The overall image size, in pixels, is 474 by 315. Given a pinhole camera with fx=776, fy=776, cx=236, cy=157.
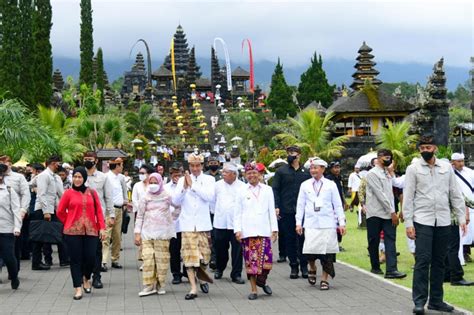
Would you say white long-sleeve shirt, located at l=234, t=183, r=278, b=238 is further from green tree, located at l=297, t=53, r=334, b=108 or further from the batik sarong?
green tree, located at l=297, t=53, r=334, b=108

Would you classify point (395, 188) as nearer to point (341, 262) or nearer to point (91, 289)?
point (341, 262)

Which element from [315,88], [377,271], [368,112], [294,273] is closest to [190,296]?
[294,273]

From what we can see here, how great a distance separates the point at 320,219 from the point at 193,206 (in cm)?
183

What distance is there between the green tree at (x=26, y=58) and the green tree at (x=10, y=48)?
25 cm

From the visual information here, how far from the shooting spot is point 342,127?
46.2 metres

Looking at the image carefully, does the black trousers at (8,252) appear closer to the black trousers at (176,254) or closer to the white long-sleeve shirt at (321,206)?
the black trousers at (176,254)

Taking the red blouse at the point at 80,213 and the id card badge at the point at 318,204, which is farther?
the id card badge at the point at 318,204

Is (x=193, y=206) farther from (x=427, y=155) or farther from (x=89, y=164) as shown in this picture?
(x=427, y=155)

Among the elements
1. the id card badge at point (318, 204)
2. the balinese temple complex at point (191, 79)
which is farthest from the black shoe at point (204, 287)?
the balinese temple complex at point (191, 79)

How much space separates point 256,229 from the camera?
10.5 metres

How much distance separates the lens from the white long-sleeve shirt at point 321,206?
11.1 m

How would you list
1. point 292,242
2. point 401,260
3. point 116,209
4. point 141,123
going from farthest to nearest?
point 141,123, point 401,260, point 116,209, point 292,242

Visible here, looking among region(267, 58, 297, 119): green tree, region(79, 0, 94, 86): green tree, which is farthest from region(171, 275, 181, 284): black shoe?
region(267, 58, 297, 119): green tree

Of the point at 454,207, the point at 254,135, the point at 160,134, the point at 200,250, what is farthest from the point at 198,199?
the point at 160,134
